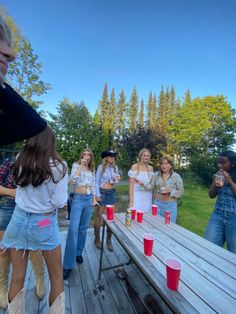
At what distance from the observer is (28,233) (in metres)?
1.38

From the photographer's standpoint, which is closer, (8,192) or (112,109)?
(8,192)

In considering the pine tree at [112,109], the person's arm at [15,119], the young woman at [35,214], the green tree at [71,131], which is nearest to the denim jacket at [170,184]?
the young woman at [35,214]

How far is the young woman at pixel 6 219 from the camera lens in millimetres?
1770

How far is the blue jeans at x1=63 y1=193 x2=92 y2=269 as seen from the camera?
2.41 metres

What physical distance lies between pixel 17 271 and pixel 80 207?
4.01ft

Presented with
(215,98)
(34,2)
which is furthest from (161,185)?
(215,98)

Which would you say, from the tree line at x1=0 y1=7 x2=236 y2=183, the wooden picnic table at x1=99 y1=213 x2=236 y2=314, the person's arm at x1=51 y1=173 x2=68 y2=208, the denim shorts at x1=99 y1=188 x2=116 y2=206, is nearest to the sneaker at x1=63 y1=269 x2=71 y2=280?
the wooden picnic table at x1=99 y1=213 x2=236 y2=314

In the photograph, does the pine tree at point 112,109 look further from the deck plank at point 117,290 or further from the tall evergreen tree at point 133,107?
the deck plank at point 117,290

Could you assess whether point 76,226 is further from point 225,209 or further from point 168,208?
point 225,209

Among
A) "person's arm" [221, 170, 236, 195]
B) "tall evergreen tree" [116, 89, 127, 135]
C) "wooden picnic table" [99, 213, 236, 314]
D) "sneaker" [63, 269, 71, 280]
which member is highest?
"tall evergreen tree" [116, 89, 127, 135]

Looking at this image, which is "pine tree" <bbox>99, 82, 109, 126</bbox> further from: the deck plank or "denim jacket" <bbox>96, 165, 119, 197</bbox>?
the deck plank

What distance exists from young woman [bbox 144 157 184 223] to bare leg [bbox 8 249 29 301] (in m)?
2.02

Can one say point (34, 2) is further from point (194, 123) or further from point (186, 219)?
point (194, 123)

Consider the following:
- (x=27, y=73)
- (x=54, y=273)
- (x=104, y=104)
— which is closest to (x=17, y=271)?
(x=54, y=273)
